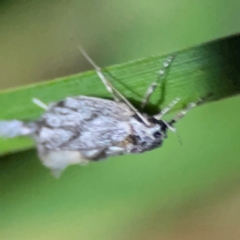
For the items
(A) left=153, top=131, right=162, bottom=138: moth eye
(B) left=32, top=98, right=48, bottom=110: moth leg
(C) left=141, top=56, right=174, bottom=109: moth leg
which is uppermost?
(B) left=32, top=98, right=48, bottom=110: moth leg

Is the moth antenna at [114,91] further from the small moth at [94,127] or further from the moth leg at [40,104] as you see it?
the moth leg at [40,104]

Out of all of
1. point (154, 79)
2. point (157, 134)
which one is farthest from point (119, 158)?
point (154, 79)

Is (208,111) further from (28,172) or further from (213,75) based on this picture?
(28,172)

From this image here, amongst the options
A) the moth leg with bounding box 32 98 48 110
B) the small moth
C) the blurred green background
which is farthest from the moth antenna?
the blurred green background

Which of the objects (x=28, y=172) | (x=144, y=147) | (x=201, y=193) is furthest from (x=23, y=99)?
(x=201, y=193)

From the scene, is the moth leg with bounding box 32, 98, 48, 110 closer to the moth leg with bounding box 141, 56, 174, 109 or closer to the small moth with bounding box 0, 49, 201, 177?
the small moth with bounding box 0, 49, 201, 177

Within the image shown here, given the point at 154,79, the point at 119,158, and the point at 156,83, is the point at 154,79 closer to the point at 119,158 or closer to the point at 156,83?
the point at 156,83
